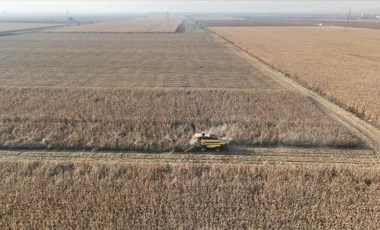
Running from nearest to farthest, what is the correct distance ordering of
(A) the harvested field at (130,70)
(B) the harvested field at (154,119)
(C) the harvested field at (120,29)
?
(B) the harvested field at (154,119), (A) the harvested field at (130,70), (C) the harvested field at (120,29)

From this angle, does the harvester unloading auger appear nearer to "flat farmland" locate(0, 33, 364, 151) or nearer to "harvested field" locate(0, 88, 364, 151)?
A: "harvested field" locate(0, 88, 364, 151)

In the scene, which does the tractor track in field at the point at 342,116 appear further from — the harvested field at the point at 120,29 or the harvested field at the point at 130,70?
the harvested field at the point at 120,29

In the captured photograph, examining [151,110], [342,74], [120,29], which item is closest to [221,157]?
[151,110]

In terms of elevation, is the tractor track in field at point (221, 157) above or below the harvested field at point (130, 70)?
below

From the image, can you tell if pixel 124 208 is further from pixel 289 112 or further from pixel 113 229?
pixel 289 112

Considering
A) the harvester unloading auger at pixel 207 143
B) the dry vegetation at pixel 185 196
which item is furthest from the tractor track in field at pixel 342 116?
the harvester unloading auger at pixel 207 143

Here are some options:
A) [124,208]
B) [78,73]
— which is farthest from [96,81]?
[124,208]
